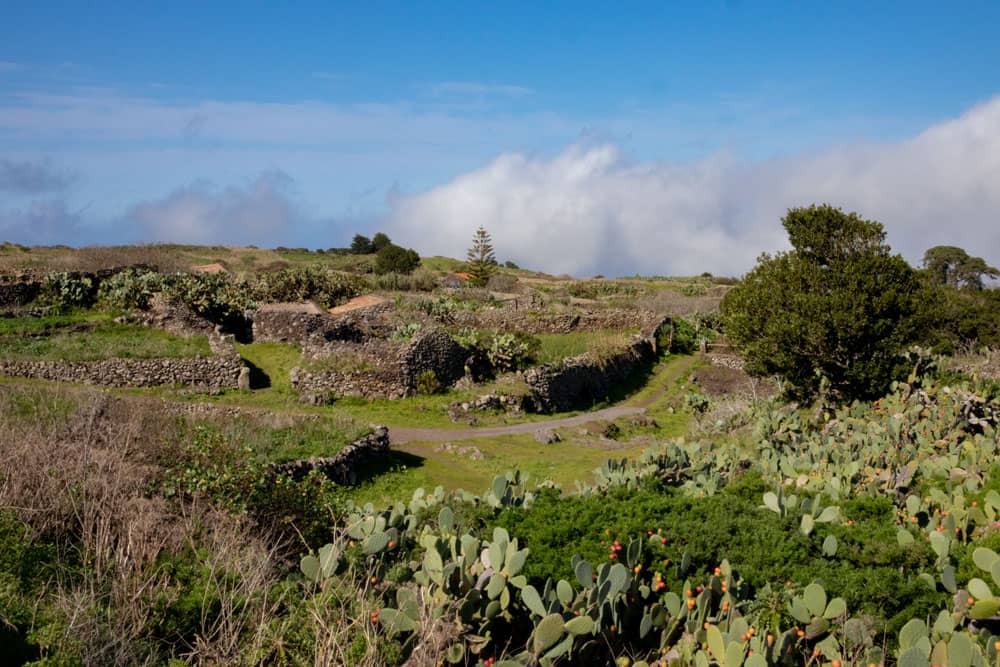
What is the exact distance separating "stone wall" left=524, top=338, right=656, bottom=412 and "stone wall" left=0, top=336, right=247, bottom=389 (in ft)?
30.7

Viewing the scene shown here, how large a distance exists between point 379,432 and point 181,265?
28822 mm

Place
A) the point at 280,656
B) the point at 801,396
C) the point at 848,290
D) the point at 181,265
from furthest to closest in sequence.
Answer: the point at 181,265, the point at 801,396, the point at 848,290, the point at 280,656

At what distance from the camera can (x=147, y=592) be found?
21.1 feet

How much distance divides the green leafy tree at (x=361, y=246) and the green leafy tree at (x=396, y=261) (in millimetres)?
24956

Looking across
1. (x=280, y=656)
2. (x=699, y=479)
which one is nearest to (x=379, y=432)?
(x=699, y=479)

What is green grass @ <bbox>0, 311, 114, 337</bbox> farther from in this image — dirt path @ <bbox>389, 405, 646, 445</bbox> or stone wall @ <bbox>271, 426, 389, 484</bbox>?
stone wall @ <bbox>271, 426, 389, 484</bbox>

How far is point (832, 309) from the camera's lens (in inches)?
778

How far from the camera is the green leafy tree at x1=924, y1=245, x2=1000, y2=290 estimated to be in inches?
2323

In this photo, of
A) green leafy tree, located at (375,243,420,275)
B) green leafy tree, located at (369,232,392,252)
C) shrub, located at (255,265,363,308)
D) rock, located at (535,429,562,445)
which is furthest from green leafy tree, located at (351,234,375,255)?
rock, located at (535,429,562,445)

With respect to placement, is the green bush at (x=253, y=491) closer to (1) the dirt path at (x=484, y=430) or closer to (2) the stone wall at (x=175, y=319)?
(1) the dirt path at (x=484, y=430)

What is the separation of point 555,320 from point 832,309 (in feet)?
57.0

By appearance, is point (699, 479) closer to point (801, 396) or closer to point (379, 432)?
point (379, 432)

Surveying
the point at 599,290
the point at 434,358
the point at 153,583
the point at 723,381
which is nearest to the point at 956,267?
the point at 599,290

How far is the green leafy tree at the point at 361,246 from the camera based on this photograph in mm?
90375
